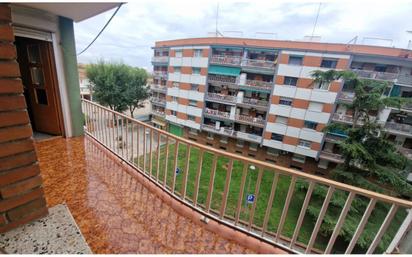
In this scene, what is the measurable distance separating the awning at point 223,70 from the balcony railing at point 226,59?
11.9 inches

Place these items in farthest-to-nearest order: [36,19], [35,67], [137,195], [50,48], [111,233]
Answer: [35,67] < [50,48] < [36,19] < [137,195] < [111,233]

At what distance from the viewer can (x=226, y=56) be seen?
10.6 metres

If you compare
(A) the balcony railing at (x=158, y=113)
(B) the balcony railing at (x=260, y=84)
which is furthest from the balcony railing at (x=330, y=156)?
(A) the balcony railing at (x=158, y=113)

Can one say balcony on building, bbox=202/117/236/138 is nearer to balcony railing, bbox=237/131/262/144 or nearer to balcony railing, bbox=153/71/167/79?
balcony railing, bbox=237/131/262/144

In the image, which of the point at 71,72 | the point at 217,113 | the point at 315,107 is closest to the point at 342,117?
the point at 315,107

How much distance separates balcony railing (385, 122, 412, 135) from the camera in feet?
26.4

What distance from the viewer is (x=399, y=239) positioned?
1.05 m

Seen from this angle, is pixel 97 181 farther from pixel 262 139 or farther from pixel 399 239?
pixel 262 139

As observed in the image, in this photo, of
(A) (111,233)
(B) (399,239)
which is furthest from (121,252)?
(B) (399,239)

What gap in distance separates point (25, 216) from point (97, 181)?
0.79 metres

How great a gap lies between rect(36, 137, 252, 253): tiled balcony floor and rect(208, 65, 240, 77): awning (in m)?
9.79

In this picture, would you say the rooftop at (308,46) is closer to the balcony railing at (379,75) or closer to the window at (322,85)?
the balcony railing at (379,75)

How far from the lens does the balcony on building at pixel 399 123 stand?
8.07 m

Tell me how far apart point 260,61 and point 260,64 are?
17 centimetres
